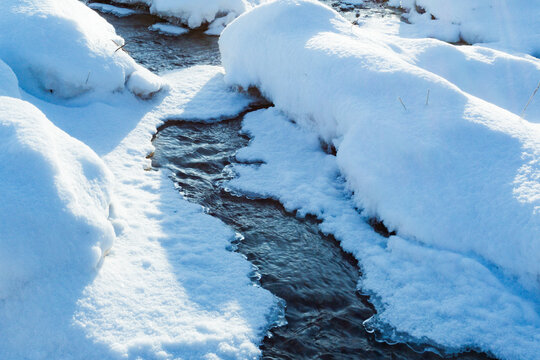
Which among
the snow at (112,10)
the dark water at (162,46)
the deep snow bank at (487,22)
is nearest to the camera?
the dark water at (162,46)

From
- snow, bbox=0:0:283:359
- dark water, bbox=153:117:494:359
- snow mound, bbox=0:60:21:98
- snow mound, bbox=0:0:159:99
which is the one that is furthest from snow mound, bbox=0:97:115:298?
snow mound, bbox=0:0:159:99

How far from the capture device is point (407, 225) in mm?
6453

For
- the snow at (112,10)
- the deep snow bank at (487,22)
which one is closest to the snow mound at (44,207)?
the snow at (112,10)

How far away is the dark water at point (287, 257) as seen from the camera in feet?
17.1

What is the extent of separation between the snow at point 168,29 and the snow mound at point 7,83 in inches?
292

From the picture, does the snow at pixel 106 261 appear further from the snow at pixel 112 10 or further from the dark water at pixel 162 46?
the snow at pixel 112 10

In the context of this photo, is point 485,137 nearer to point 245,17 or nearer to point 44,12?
point 245,17

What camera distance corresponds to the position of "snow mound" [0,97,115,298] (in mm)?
4898

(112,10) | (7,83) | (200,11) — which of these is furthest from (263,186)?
(112,10)

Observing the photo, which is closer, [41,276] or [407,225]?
[41,276]

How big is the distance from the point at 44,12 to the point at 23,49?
3.75ft

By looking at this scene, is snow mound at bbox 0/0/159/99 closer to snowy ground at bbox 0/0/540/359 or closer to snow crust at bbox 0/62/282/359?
snowy ground at bbox 0/0/540/359

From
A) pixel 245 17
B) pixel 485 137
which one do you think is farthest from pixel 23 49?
pixel 485 137

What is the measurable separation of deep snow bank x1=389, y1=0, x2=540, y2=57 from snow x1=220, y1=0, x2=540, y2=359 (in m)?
4.97
